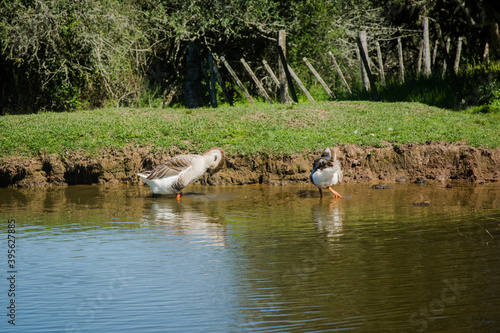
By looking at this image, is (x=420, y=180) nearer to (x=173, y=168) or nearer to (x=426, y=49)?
(x=173, y=168)

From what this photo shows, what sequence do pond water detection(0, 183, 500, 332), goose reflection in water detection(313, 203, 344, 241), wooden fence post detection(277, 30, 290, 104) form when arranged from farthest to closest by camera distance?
wooden fence post detection(277, 30, 290, 104) < goose reflection in water detection(313, 203, 344, 241) < pond water detection(0, 183, 500, 332)

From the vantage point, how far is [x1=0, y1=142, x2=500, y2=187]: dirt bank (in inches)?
415

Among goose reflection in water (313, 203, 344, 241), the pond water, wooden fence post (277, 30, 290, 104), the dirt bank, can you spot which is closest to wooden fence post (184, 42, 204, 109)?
wooden fence post (277, 30, 290, 104)

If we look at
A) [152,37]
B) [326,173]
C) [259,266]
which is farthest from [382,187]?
[152,37]

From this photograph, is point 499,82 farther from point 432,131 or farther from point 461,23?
point 461,23

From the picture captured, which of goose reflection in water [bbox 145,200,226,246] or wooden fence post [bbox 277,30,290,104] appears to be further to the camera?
wooden fence post [bbox 277,30,290,104]

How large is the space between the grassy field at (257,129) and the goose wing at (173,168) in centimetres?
144

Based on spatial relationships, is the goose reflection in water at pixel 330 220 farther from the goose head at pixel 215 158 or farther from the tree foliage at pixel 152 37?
the tree foliage at pixel 152 37

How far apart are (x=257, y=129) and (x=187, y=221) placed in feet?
15.3

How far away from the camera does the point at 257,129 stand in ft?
39.2

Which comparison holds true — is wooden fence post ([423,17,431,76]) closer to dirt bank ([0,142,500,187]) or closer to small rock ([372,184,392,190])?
dirt bank ([0,142,500,187])

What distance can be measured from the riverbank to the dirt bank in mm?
20

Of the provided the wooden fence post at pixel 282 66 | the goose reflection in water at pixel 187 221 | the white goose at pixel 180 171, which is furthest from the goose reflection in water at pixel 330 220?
the wooden fence post at pixel 282 66

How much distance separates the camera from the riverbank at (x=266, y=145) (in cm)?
1075
